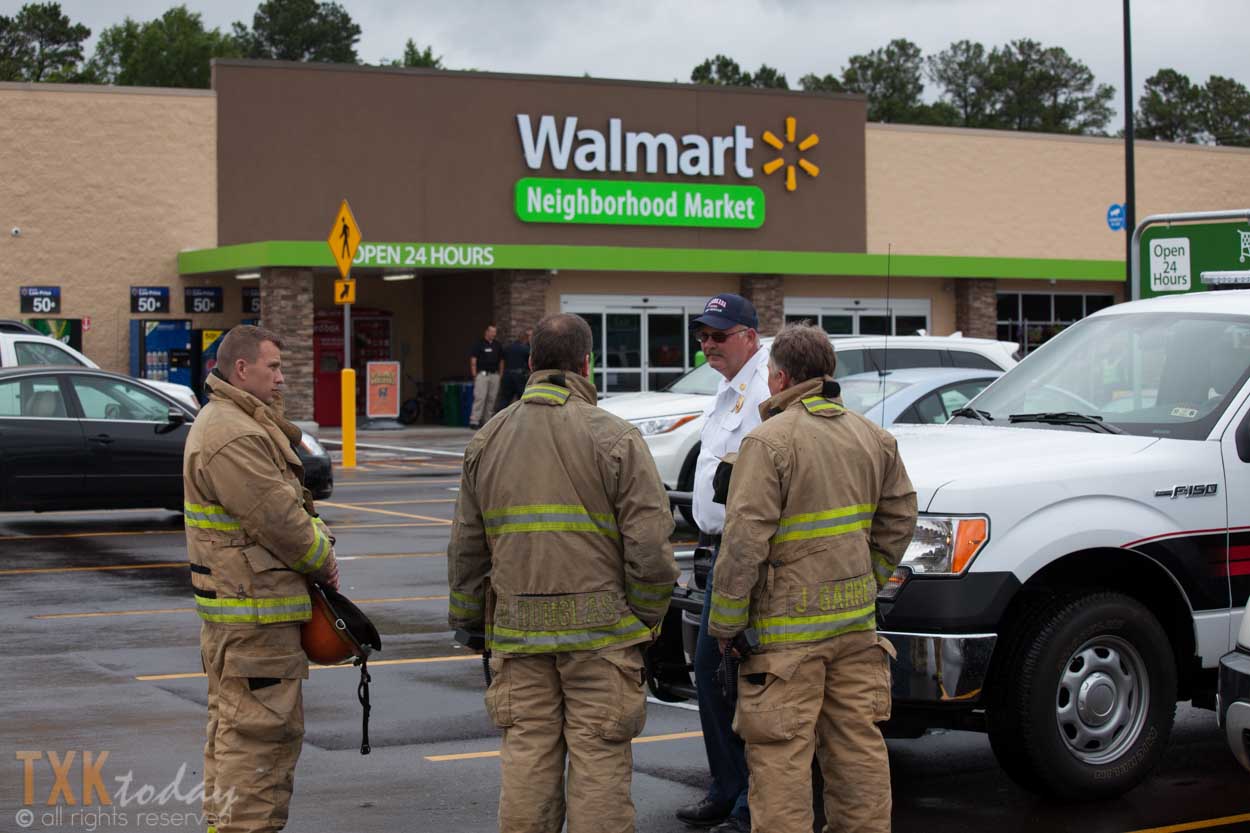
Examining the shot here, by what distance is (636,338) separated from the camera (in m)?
33.9

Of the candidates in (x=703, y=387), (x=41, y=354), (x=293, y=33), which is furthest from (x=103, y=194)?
(x=293, y=33)

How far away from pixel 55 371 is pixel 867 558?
11849 mm

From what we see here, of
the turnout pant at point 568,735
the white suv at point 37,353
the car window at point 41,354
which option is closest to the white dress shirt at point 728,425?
the turnout pant at point 568,735

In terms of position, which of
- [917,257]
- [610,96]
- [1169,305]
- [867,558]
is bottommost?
[867,558]

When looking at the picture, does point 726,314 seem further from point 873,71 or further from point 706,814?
point 873,71

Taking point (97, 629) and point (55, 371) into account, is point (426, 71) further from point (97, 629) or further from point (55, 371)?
point (97, 629)

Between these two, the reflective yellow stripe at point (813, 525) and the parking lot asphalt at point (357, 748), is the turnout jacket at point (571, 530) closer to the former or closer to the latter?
the reflective yellow stripe at point (813, 525)

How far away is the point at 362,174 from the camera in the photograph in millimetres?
31984

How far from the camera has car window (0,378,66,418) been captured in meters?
15.1

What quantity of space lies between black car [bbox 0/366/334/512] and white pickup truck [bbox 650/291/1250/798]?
9816mm

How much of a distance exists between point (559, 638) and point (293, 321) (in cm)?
2623

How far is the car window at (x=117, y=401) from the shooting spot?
15438mm

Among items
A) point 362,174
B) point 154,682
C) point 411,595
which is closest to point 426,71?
point 362,174

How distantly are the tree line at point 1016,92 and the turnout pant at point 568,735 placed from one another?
94703 millimetres
